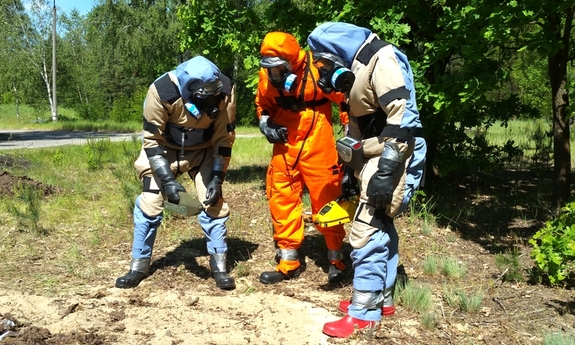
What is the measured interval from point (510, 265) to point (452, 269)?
0.56 metres

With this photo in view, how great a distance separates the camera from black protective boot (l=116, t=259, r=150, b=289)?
14.6 feet

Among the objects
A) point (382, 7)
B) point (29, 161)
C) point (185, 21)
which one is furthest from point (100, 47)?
point (382, 7)

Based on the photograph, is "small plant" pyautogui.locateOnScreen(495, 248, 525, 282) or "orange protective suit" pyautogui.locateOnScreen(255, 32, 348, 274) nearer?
"orange protective suit" pyautogui.locateOnScreen(255, 32, 348, 274)

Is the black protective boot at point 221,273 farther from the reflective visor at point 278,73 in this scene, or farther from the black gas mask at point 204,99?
the reflective visor at point 278,73

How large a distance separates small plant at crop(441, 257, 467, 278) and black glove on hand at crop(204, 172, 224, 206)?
207 cm

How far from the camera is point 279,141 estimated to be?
4.51m

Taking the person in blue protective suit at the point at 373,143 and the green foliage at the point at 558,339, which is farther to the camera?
the person in blue protective suit at the point at 373,143

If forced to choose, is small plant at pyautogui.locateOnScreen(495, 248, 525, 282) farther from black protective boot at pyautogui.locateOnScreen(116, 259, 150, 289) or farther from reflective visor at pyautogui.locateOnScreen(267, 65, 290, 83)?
black protective boot at pyautogui.locateOnScreen(116, 259, 150, 289)

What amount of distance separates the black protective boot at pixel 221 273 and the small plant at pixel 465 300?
67.7 inches

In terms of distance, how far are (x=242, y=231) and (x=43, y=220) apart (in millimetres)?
2330

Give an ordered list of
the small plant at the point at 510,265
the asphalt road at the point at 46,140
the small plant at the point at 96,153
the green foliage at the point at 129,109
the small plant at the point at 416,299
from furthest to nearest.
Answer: the green foliage at the point at 129,109
the asphalt road at the point at 46,140
the small plant at the point at 96,153
the small plant at the point at 510,265
the small plant at the point at 416,299

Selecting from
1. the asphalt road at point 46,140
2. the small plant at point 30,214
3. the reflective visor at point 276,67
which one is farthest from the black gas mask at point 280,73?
the asphalt road at point 46,140

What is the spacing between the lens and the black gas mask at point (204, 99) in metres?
4.10

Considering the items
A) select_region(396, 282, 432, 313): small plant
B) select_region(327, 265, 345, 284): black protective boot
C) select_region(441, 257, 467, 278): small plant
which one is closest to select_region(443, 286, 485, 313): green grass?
select_region(396, 282, 432, 313): small plant
